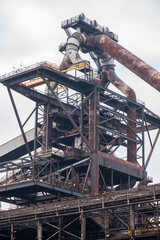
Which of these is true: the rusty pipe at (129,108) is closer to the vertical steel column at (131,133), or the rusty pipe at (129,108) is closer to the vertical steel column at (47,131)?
the vertical steel column at (131,133)

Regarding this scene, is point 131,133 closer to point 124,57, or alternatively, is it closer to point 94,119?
point 94,119

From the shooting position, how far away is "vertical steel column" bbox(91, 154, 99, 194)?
8044 centimetres

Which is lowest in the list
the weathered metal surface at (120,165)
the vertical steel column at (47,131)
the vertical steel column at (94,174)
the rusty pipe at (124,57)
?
the vertical steel column at (94,174)

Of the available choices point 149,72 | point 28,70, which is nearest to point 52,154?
point 28,70

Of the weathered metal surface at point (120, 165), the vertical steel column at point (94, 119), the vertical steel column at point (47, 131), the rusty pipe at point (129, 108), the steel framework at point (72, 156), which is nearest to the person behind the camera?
the steel framework at point (72, 156)

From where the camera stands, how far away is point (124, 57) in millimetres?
87812

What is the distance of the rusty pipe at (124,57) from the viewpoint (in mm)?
84062

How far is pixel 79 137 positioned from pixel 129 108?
953 centimetres

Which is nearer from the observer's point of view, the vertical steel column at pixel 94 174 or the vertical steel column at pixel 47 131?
the vertical steel column at pixel 94 174

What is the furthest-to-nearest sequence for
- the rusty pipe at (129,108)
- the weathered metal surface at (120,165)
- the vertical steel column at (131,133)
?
the rusty pipe at (129,108) < the vertical steel column at (131,133) < the weathered metal surface at (120,165)

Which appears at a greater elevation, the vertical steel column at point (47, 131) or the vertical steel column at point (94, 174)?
the vertical steel column at point (47, 131)

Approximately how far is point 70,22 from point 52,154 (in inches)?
889

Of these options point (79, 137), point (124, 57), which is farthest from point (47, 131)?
point (124, 57)

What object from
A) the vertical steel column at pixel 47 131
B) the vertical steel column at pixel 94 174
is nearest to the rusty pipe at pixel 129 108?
the vertical steel column at pixel 94 174
